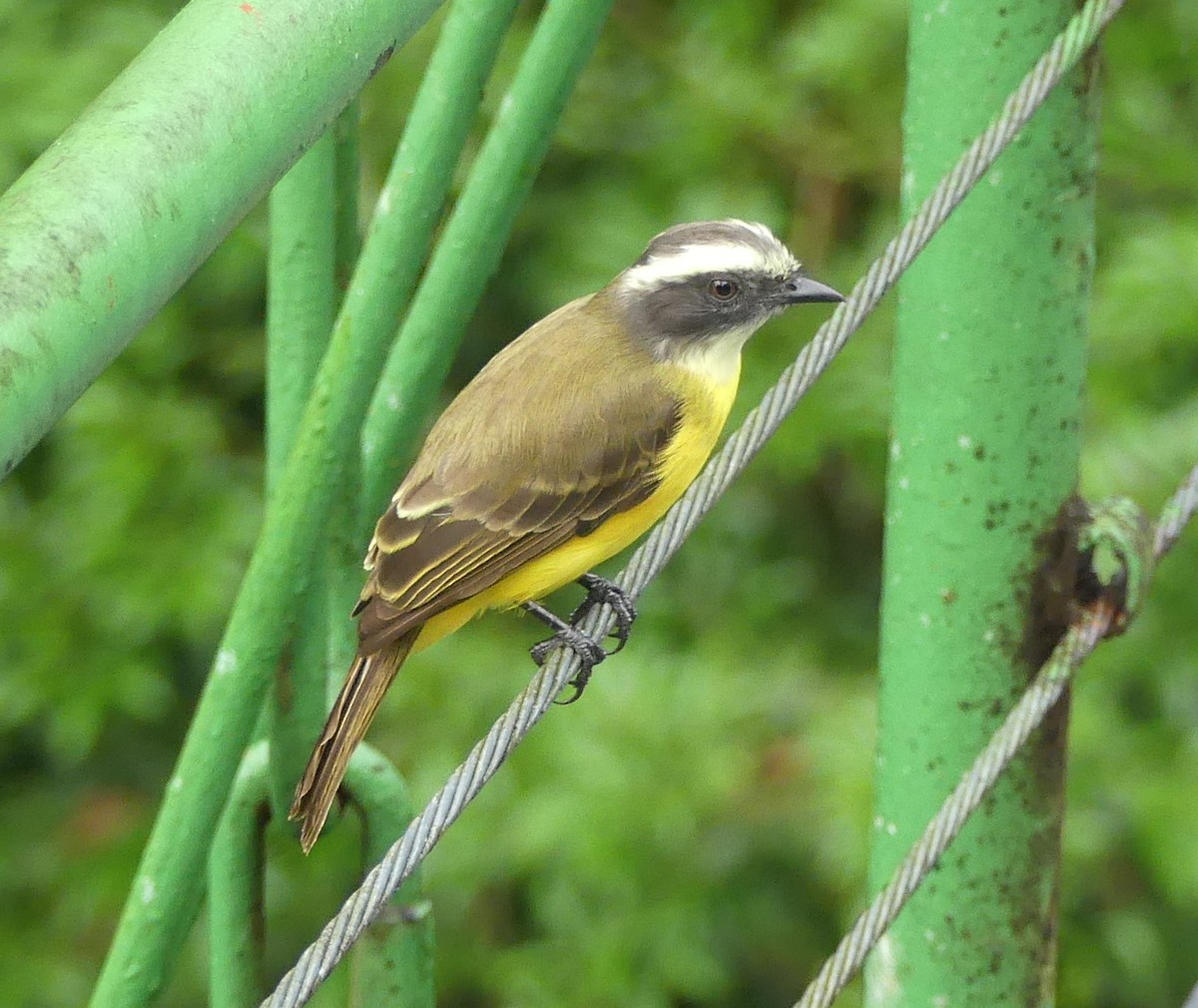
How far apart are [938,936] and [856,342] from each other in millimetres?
1660

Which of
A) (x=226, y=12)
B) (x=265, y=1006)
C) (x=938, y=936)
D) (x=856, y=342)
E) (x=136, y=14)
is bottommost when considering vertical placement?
(x=856, y=342)

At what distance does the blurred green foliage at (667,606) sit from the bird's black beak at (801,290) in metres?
0.70

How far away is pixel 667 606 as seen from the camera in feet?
13.1

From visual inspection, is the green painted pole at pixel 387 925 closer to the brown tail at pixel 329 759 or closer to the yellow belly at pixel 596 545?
the brown tail at pixel 329 759

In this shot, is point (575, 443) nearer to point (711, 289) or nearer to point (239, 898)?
point (711, 289)

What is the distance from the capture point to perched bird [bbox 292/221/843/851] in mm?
2707

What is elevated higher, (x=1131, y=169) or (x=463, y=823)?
(x=1131, y=169)

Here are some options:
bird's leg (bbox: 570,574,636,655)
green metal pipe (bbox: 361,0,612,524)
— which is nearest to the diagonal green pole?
green metal pipe (bbox: 361,0,612,524)

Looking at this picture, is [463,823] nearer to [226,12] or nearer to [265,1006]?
[265,1006]

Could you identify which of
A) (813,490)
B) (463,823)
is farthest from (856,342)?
(463,823)

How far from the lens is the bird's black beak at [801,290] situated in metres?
3.01

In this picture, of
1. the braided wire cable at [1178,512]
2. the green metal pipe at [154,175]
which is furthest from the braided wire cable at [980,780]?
the green metal pipe at [154,175]

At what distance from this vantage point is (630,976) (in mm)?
3682

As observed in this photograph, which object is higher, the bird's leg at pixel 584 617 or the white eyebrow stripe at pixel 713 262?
the white eyebrow stripe at pixel 713 262
